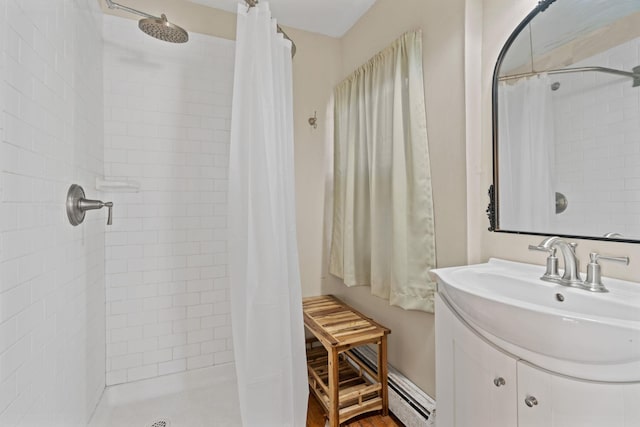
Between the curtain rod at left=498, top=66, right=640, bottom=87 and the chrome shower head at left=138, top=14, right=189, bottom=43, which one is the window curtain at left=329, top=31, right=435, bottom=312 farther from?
the chrome shower head at left=138, top=14, right=189, bottom=43

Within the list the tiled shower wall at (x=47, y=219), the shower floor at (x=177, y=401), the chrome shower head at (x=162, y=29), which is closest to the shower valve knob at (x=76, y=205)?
the tiled shower wall at (x=47, y=219)

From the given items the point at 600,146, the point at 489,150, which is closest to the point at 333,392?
the point at 489,150

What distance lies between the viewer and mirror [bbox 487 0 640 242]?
0.93 metres

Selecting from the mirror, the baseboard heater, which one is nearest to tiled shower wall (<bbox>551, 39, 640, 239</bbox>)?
the mirror

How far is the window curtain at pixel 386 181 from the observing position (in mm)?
1546

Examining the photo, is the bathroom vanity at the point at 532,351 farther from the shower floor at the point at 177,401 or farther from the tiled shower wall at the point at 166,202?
the tiled shower wall at the point at 166,202

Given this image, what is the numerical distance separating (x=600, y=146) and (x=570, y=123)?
0.13 m

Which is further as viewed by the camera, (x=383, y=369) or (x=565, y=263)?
(x=383, y=369)

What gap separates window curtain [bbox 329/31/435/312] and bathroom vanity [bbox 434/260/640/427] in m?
0.38

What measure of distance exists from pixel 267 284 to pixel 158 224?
100 centimetres

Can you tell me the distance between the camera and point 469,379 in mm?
1040

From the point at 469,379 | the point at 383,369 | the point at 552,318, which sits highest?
the point at 552,318

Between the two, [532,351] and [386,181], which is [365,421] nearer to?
[532,351]

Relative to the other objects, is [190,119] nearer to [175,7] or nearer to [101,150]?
[101,150]
